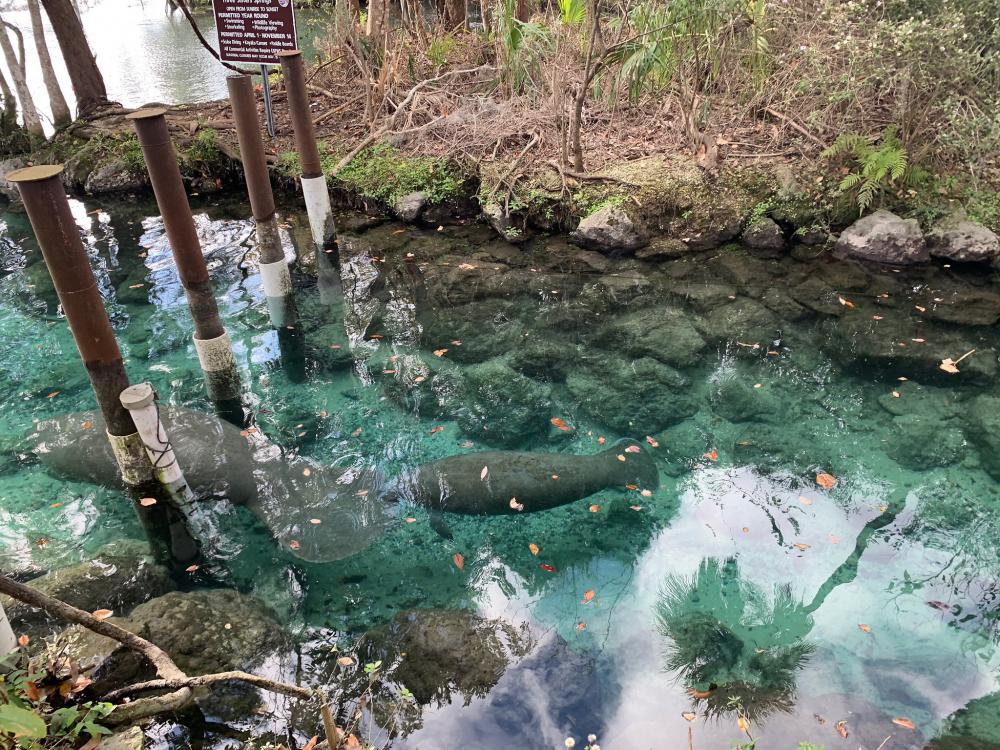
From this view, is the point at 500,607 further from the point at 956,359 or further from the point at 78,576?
the point at 956,359

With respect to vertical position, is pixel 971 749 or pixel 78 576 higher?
pixel 78 576

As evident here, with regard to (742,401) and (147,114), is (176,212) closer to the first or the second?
(147,114)

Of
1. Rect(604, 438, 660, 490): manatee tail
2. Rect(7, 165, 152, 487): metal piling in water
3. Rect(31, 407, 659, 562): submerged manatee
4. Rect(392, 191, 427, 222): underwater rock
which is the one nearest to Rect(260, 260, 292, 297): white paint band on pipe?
Rect(31, 407, 659, 562): submerged manatee

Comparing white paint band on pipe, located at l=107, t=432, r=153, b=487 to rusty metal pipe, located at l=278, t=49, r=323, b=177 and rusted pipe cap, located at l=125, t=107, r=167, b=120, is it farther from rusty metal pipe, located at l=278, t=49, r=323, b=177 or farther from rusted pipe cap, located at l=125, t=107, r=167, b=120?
rusty metal pipe, located at l=278, t=49, r=323, b=177

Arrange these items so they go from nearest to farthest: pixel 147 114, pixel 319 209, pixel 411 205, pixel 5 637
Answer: pixel 5 637, pixel 147 114, pixel 319 209, pixel 411 205

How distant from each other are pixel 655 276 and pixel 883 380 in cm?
321

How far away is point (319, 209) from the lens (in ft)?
31.5

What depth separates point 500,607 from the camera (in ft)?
16.2

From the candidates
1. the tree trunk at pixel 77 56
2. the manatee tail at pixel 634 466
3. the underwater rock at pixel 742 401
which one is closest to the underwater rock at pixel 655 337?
the underwater rock at pixel 742 401

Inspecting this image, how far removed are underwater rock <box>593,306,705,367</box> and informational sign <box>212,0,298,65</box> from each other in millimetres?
5864

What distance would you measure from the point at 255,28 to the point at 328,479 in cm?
678

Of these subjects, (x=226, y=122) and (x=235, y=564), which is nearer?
(x=235, y=564)

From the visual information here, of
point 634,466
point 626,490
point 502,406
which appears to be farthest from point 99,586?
point 634,466

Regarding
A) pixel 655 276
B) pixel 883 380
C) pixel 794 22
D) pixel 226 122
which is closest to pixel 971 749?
pixel 883 380
